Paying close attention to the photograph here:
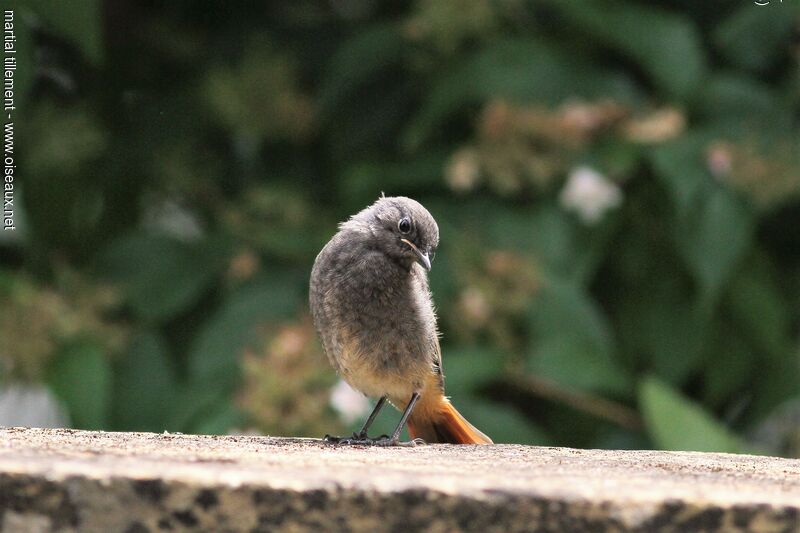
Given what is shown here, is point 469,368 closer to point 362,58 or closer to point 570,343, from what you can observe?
point 570,343

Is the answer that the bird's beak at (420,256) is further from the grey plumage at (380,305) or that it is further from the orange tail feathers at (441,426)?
the orange tail feathers at (441,426)

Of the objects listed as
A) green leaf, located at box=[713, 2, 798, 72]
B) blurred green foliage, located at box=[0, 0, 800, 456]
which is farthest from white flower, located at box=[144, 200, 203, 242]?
green leaf, located at box=[713, 2, 798, 72]

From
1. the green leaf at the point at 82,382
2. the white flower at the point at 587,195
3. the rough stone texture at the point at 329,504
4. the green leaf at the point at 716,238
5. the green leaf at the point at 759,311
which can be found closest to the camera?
the rough stone texture at the point at 329,504

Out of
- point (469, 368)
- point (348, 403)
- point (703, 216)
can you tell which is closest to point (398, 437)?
point (348, 403)

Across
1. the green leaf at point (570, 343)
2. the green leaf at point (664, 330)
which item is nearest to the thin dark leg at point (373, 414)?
the green leaf at point (570, 343)

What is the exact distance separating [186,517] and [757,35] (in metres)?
3.74

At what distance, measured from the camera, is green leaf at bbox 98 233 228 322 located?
454cm

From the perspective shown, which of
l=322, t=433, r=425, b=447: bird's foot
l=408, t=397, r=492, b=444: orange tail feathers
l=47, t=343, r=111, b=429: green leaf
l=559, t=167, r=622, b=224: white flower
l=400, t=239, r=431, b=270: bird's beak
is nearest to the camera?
l=322, t=433, r=425, b=447: bird's foot

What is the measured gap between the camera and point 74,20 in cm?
419

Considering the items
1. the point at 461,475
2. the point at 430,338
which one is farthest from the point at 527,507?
the point at 430,338

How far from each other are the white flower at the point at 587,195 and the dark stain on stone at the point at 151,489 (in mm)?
2959

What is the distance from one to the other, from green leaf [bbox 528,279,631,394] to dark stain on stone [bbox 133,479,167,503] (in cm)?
275

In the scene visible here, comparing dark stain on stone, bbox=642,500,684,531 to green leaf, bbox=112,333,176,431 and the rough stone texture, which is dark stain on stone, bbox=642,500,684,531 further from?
green leaf, bbox=112,333,176,431

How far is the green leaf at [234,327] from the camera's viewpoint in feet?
13.9
